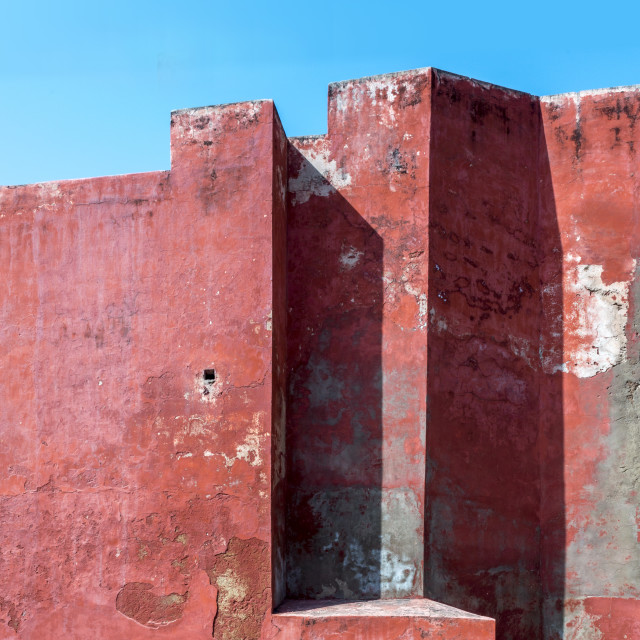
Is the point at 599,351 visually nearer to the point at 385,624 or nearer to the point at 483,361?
the point at 483,361

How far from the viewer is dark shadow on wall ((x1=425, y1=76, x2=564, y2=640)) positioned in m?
6.29

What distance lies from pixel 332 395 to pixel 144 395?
4.73 feet

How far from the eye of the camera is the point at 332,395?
6387 mm

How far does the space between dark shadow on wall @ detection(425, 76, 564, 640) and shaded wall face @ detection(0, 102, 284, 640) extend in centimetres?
140

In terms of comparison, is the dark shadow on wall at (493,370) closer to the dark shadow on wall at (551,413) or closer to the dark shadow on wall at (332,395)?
the dark shadow on wall at (551,413)

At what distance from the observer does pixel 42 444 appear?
248 inches

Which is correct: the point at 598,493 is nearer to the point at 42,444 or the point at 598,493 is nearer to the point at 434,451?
the point at 434,451

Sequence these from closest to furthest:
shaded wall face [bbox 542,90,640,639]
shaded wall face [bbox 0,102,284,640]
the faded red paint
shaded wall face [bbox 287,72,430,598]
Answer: shaded wall face [bbox 0,102,284,640] → the faded red paint → shaded wall face [bbox 287,72,430,598] → shaded wall face [bbox 542,90,640,639]

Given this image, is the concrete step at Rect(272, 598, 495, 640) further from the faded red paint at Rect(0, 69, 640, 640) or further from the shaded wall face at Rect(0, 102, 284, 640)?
the shaded wall face at Rect(0, 102, 284, 640)

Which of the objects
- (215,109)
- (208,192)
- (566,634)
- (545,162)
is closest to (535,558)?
(566,634)

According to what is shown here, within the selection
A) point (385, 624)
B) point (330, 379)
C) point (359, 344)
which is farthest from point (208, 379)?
point (385, 624)

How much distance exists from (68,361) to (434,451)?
292 centimetres

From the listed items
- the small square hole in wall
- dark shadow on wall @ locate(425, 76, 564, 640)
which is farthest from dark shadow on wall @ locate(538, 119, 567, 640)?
the small square hole in wall

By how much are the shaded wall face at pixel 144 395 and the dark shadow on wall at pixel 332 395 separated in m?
0.59
